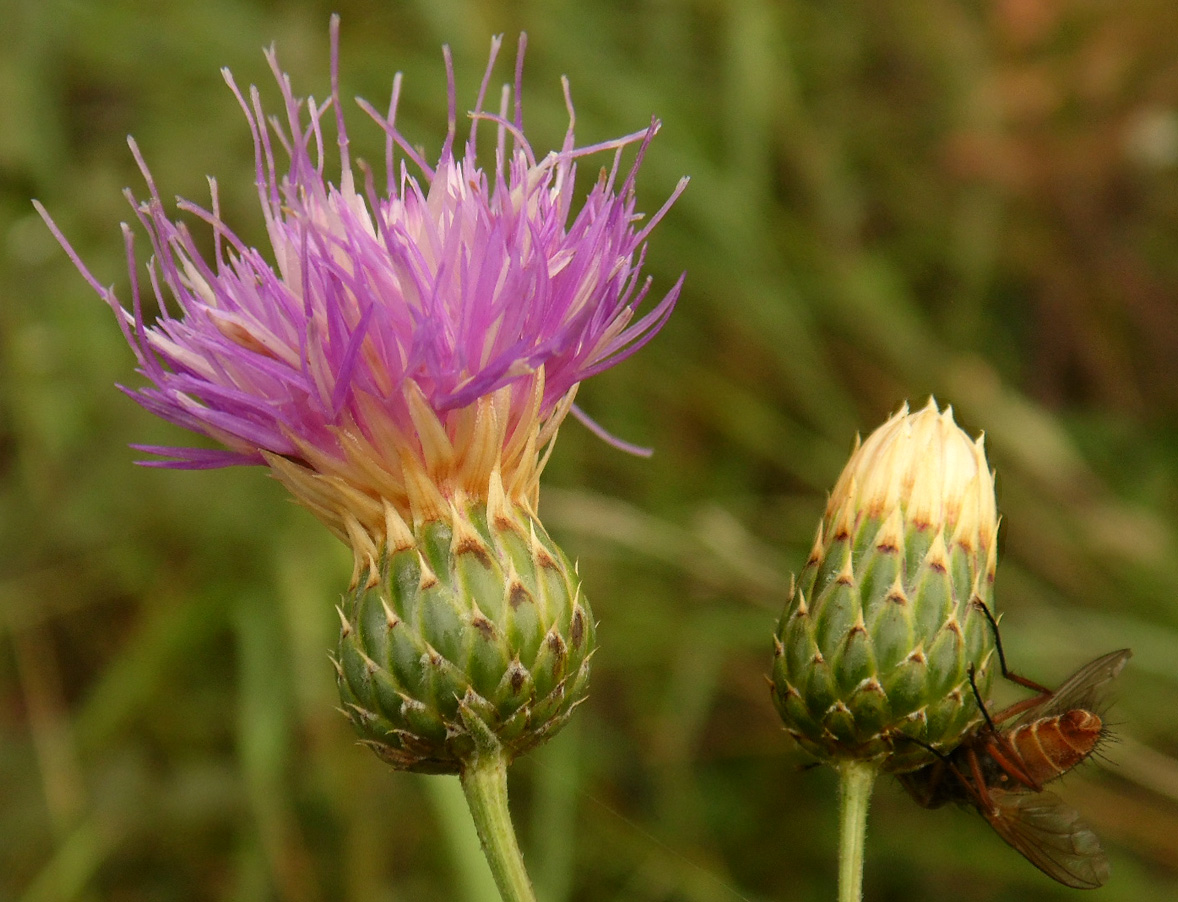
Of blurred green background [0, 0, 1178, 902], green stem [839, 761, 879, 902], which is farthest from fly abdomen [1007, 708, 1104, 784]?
blurred green background [0, 0, 1178, 902]

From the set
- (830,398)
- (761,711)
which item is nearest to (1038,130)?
(830,398)

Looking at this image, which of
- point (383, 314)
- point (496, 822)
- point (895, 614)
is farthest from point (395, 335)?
point (895, 614)

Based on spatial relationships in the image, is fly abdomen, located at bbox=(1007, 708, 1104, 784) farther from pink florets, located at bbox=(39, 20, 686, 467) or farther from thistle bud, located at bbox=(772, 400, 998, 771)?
pink florets, located at bbox=(39, 20, 686, 467)

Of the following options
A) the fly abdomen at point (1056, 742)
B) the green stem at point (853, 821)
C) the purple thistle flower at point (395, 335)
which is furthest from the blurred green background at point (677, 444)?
the purple thistle flower at point (395, 335)

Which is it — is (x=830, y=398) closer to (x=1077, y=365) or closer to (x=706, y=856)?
(x=1077, y=365)

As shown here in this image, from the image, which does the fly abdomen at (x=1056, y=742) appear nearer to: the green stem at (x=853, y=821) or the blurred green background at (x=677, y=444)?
the green stem at (x=853, y=821)

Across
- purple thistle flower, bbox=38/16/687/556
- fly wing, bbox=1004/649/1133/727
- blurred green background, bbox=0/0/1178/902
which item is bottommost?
blurred green background, bbox=0/0/1178/902
